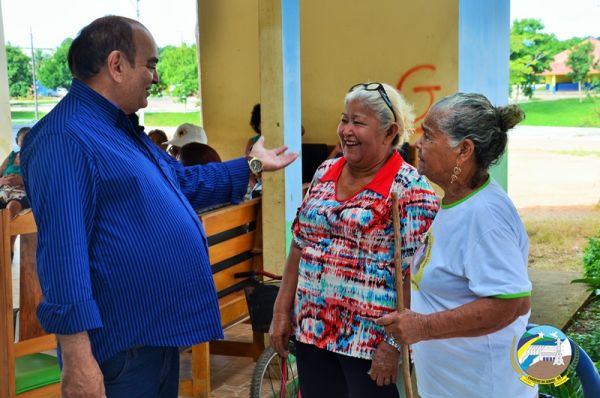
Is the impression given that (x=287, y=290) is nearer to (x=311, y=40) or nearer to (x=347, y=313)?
(x=347, y=313)

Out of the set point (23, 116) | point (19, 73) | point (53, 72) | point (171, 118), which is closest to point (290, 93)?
point (23, 116)

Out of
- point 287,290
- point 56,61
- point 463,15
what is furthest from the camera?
point 56,61

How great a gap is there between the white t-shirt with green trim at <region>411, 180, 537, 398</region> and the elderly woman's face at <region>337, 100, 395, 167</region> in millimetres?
522

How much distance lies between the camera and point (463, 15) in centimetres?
678

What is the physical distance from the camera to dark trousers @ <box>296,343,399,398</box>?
8.91ft

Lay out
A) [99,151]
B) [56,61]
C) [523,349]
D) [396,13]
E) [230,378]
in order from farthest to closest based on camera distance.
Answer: [56,61] < [396,13] < [230,378] < [99,151] < [523,349]

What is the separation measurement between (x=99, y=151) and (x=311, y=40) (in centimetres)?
669

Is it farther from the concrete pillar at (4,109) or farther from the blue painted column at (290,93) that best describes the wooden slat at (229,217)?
the concrete pillar at (4,109)

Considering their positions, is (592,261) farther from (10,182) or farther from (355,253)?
(355,253)

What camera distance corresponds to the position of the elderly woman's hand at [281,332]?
116 inches

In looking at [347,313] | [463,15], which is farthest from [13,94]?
[347,313]

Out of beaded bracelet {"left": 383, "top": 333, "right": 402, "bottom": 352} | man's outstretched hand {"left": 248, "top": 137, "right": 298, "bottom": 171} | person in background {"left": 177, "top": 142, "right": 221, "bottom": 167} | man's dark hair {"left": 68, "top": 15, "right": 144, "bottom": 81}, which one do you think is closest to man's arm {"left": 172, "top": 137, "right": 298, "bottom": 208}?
man's outstretched hand {"left": 248, "top": 137, "right": 298, "bottom": 171}

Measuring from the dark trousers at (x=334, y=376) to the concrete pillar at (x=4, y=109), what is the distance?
465cm

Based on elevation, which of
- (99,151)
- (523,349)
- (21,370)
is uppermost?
(99,151)
